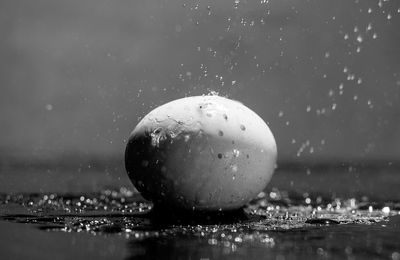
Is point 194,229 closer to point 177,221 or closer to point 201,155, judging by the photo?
point 177,221

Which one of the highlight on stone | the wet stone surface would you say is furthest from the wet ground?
the highlight on stone

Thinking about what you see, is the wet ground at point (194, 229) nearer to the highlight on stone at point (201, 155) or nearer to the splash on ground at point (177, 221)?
the splash on ground at point (177, 221)

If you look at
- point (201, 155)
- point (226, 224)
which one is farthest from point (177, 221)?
point (201, 155)

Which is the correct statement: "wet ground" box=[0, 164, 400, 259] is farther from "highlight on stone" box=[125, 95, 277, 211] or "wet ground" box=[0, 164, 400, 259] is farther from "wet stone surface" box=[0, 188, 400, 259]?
"highlight on stone" box=[125, 95, 277, 211]

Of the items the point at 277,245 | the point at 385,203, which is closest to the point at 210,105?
the point at 277,245

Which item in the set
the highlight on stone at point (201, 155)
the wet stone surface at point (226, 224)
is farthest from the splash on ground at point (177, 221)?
the highlight on stone at point (201, 155)

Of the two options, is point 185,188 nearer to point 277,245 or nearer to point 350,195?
point 277,245
